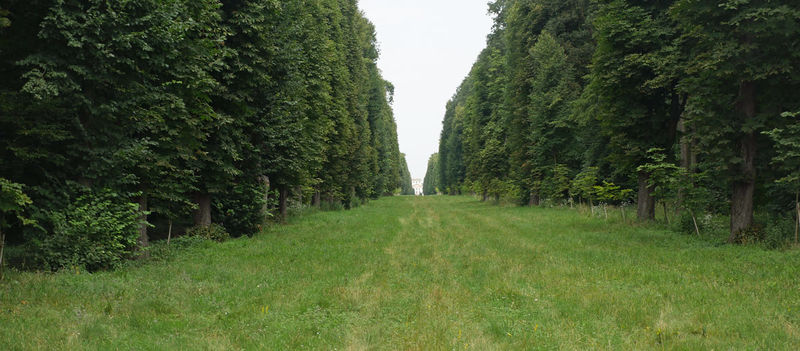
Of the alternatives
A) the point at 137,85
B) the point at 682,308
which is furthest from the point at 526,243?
the point at 137,85

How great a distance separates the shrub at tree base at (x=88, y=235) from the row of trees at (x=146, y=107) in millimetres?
87

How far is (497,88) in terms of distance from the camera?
48062 mm

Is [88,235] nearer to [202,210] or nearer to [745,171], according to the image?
[202,210]

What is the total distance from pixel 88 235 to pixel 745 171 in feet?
57.1

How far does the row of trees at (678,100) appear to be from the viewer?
1296 centimetres

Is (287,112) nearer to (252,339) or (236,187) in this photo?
(236,187)

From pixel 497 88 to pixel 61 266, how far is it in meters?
43.2

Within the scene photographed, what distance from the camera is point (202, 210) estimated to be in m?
16.9

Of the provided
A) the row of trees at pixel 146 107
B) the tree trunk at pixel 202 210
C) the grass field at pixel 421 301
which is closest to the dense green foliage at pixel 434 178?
the row of trees at pixel 146 107

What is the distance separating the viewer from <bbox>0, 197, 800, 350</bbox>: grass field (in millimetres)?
6344

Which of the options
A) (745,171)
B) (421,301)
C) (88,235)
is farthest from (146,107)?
(745,171)

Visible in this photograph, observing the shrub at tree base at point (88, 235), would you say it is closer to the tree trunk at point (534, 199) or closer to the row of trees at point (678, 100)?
the row of trees at point (678, 100)

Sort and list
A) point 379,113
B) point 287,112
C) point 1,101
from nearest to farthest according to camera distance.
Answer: point 1,101
point 287,112
point 379,113

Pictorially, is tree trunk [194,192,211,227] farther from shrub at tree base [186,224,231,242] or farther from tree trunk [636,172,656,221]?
tree trunk [636,172,656,221]
